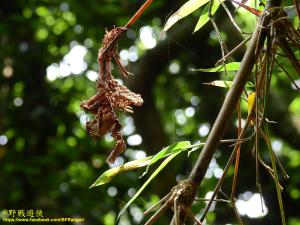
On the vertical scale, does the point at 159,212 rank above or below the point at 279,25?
below

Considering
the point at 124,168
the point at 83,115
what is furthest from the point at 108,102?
the point at 83,115

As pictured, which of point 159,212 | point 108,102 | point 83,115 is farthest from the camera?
point 83,115

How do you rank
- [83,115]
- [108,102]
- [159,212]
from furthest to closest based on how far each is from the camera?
1. [83,115]
2. [108,102]
3. [159,212]

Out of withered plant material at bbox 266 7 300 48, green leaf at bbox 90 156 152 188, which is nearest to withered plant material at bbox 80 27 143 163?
green leaf at bbox 90 156 152 188

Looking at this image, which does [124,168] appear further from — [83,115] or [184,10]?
[83,115]

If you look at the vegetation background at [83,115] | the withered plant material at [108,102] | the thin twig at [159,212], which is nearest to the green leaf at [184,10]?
the withered plant material at [108,102]

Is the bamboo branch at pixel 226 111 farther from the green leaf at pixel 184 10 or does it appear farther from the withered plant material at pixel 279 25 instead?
the green leaf at pixel 184 10

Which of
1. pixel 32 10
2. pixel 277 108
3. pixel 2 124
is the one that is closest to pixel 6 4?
pixel 32 10

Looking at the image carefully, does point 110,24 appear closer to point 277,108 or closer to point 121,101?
point 277,108
